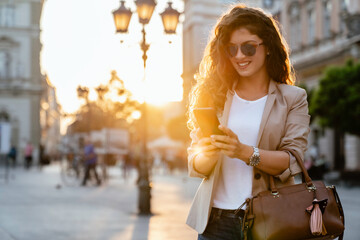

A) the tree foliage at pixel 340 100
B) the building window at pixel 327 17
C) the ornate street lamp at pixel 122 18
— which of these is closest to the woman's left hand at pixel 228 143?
the ornate street lamp at pixel 122 18

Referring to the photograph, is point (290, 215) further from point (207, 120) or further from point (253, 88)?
point (253, 88)

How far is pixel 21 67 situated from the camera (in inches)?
1976

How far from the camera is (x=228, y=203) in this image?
2.73 m

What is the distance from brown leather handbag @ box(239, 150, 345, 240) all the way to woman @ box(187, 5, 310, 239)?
4.5 inches

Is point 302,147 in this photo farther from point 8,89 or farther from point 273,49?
point 8,89

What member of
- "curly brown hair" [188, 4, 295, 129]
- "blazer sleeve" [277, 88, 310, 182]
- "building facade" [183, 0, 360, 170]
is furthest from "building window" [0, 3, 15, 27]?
"blazer sleeve" [277, 88, 310, 182]

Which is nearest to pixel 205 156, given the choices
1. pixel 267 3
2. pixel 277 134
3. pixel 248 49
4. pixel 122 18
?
pixel 277 134

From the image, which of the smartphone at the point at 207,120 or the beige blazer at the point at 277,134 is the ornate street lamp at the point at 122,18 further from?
the smartphone at the point at 207,120

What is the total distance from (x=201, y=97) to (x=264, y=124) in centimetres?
35

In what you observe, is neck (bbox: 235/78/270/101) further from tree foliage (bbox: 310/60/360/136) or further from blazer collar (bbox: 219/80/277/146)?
tree foliage (bbox: 310/60/360/136)

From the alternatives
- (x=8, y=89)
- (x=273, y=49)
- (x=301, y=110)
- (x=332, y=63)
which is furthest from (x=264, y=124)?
(x=8, y=89)

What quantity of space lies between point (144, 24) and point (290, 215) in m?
10.7

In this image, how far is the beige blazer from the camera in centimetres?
266

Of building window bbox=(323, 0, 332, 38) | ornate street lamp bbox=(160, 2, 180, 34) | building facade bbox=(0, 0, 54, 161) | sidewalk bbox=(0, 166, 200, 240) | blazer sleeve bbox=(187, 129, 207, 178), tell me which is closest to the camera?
blazer sleeve bbox=(187, 129, 207, 178)
